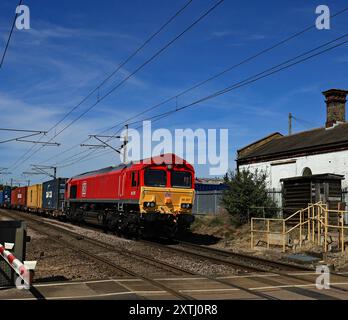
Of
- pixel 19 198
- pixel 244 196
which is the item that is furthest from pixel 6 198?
pixel 244 196

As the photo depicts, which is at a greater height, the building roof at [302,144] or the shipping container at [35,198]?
the building roof at [302,144]

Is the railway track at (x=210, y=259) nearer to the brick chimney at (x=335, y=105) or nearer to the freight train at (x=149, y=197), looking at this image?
the freight train at (x=149, y=197)

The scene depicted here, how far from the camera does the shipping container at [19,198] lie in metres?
59.2

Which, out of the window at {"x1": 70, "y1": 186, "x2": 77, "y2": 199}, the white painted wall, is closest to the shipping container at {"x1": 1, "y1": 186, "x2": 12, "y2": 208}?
the window at {"x1": 70, "y1": 186, "x2": 77, "y2": 199}

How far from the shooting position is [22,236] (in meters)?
9.34

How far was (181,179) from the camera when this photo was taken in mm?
20766

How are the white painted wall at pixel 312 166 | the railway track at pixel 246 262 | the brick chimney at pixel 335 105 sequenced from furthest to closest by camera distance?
1. the brick chimney at pixel 335 105
2. the white painted wall at pixel 312 166
3. the railway track at pixel 246 262

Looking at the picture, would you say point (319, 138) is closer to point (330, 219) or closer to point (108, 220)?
point (330, 219)

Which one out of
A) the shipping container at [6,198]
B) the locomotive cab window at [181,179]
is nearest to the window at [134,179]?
the locomotive cab window at [181,179]

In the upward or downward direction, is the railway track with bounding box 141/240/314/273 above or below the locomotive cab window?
below

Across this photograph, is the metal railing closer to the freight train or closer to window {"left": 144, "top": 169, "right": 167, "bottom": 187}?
the freight train

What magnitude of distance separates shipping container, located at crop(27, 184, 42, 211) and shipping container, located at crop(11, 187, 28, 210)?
3.27 meters

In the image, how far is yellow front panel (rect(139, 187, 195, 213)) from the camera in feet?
64.4

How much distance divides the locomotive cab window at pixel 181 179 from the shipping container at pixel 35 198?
99.9 feet
